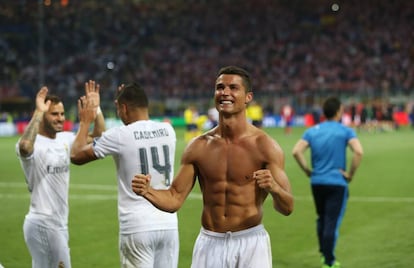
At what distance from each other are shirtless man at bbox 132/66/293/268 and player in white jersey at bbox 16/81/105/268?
2025 mm

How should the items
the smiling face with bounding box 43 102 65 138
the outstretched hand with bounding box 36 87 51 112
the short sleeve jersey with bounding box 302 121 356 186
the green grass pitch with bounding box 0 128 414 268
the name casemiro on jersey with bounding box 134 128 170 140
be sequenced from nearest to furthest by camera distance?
the name casemiro on jersey with bounding box 134 128 170 140 → the outstretched hand with bounding box 36 87 51 112 → the smiling face with bounding box 43 102 65 138 → the short sleeve jersey with bounding box 302 121 356 186 → the green grass pitch with bounding box 0 128 414 268

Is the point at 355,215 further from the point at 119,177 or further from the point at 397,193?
the point at 119,177

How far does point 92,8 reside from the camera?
65.0 meters

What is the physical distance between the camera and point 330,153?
1030 centimetres

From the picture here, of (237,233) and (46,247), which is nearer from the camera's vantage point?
(237,233)

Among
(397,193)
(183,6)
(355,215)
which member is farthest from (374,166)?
(183,6)

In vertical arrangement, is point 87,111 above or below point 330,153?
above

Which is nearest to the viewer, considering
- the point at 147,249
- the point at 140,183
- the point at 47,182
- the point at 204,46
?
the point at 140,183

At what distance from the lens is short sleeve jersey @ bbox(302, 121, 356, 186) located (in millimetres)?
10242

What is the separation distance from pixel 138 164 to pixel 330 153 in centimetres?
417

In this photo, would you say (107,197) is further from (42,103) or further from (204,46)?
(204,46)

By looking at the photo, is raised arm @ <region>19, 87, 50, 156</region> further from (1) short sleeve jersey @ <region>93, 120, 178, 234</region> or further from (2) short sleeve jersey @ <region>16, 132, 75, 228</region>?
(1) short sleeve jersey @ <region>93, 120, 178, 234</region>

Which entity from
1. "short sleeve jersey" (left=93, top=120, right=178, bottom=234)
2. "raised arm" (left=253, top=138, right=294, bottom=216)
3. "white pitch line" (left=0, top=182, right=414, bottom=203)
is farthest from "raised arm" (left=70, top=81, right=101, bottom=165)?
"white pitch line" (left=0, top=182, right=414, bottom=203)

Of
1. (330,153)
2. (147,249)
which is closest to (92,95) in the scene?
(147,249)
